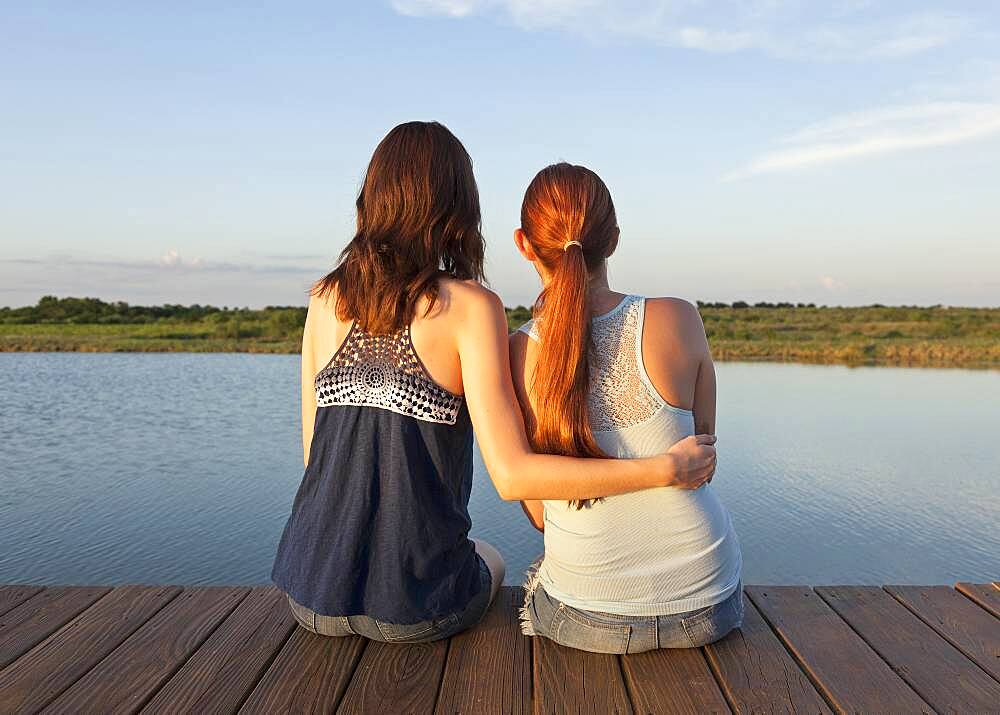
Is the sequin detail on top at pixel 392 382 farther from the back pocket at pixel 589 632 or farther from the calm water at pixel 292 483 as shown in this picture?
the calm water at pixel 292 483

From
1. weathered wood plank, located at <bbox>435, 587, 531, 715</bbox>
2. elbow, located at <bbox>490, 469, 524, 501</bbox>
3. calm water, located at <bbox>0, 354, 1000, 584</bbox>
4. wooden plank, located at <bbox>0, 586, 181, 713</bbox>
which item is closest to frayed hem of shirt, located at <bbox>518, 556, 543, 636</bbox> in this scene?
weathered wood plank, located at <bbox>435, 587, 531, 715</bbox>

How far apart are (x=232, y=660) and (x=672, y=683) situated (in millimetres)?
951

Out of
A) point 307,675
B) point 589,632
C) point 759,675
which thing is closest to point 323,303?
point 307,675

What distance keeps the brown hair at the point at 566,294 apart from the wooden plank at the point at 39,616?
4.21 feet

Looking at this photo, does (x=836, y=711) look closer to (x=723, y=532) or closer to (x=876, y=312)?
(x=723, y=532)

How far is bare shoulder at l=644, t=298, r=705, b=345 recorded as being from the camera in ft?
5.63

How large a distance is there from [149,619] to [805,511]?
4.19 metres

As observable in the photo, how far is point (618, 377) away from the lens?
171 cm

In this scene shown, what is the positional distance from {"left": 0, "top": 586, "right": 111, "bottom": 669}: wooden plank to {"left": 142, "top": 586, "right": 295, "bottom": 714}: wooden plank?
0.42 metres

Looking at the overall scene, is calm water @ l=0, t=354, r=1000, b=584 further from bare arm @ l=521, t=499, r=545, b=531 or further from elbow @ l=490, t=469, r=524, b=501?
elbow @ l=490, t=469, r=524, b=501

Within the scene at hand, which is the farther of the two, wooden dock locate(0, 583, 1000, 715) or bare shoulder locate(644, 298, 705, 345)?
bare shoulder locate(644, 298, 705, 345)

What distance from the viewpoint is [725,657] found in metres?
1.79

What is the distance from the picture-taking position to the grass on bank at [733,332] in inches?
596

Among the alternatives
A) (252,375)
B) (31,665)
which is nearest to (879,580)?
(31,665)
